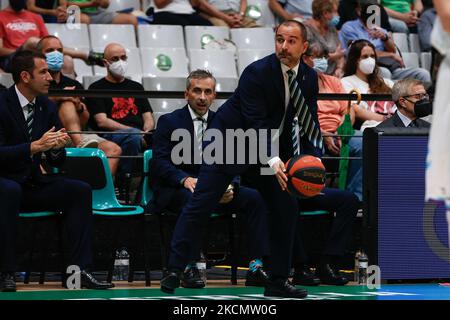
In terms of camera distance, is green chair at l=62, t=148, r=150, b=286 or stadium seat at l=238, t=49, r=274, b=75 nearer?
green chair at l=62, t=148, r=150, b=286

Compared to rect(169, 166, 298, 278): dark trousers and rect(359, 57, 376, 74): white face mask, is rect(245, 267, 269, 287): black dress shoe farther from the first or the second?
rect(359, 57, 376, 74): white face mask

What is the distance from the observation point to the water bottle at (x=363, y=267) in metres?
9.02

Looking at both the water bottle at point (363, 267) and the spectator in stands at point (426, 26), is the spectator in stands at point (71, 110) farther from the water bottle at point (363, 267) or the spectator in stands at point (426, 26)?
the spectator in stands at point (426, 26)

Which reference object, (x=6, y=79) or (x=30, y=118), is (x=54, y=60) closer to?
(x=6, y=79)

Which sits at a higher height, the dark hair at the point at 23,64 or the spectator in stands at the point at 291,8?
the spectator in stands at the point at 291,8

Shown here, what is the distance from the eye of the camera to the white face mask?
37.5 feet

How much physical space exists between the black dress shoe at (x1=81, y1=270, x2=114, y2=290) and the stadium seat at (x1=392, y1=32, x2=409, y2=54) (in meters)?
6.69

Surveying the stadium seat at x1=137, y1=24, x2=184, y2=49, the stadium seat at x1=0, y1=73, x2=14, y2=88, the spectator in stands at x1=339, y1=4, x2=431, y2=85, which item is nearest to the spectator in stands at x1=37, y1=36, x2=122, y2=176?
the stadium seat at x1=0, y1=73, x2=14, y2=88

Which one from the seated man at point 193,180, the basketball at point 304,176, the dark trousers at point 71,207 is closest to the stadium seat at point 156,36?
the seated man at point 193,180

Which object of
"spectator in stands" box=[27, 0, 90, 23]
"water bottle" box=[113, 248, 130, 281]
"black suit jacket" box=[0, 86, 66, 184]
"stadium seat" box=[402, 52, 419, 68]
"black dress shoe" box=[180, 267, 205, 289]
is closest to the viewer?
"black suit jacket" box=[0, 86, 66, 184]

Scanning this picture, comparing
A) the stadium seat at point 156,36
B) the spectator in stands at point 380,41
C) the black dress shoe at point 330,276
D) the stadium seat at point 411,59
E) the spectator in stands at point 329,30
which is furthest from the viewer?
the stadium seat at point 411,59

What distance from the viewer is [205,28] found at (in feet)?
42.9

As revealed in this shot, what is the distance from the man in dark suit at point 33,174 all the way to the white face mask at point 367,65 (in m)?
3.83
